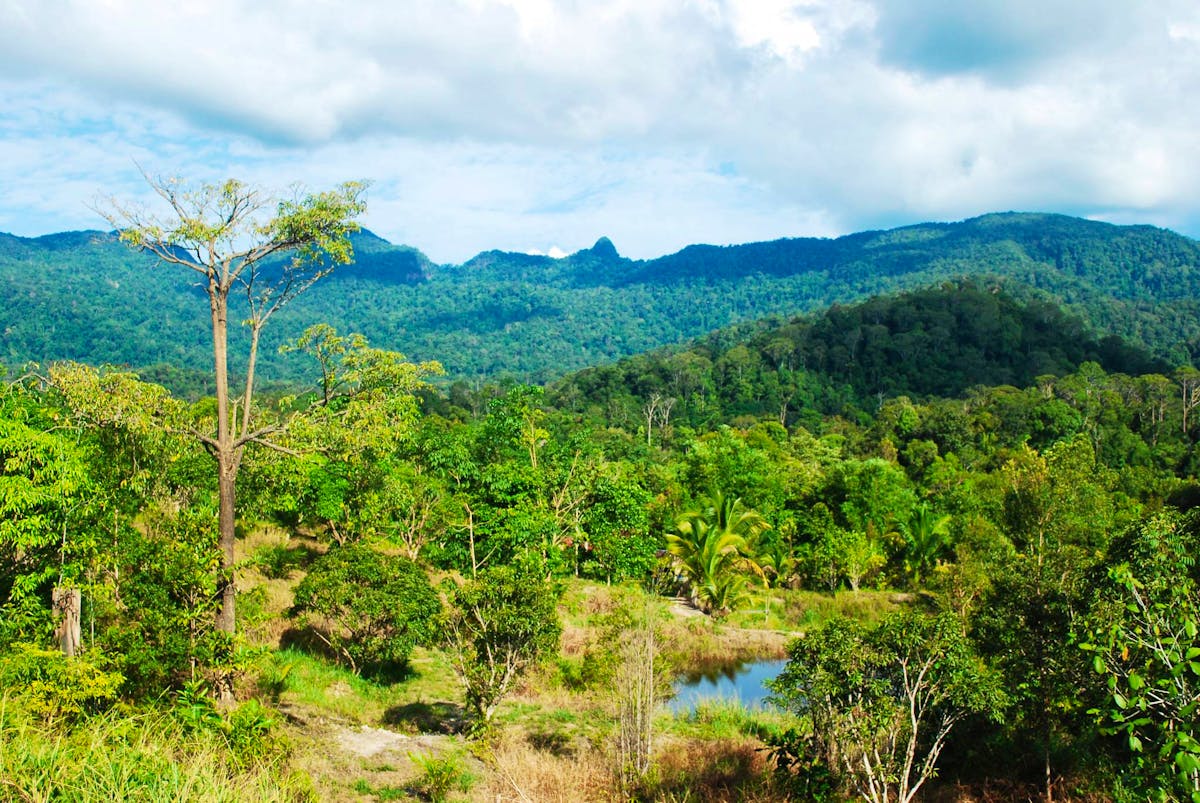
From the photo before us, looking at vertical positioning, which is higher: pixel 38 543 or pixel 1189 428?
pixel 38 543

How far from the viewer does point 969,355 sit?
9312 centimetres

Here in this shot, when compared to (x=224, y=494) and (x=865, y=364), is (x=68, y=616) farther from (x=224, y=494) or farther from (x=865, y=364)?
(x=865, y=364)

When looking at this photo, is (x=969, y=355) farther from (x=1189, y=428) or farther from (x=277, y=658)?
(x=277, y=658)

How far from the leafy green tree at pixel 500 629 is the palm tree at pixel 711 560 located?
43.4 feet

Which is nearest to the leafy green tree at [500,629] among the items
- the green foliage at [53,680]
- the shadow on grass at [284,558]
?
the green foliage at [53,680]

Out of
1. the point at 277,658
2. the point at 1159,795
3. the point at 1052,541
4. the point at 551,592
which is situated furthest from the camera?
the point at 1052,541

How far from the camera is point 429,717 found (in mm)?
11805

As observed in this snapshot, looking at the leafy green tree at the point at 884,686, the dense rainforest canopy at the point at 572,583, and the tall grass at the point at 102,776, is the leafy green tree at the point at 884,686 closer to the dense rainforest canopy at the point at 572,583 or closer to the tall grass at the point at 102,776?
the dense rainforest canopy at the point at 572,583

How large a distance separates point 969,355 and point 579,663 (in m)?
90.3

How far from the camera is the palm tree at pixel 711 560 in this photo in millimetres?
23047

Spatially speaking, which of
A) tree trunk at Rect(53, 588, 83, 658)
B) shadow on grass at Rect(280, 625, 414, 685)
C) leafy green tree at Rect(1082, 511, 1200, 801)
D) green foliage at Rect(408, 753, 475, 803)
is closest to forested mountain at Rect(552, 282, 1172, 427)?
shadow on grass at Rect(280, 625, 414, 685)

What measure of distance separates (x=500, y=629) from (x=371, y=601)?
3.04 m

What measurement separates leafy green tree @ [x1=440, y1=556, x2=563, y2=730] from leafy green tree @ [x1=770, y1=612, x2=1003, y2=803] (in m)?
3.44

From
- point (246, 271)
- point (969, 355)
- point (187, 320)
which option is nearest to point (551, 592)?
point (246, 271)
